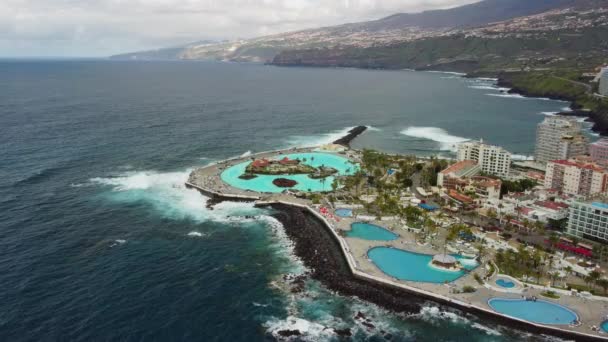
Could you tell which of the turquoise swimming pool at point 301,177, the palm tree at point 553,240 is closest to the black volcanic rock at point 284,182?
the turquoise swimming pool at point 301,177

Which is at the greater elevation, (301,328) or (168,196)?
(168,196)

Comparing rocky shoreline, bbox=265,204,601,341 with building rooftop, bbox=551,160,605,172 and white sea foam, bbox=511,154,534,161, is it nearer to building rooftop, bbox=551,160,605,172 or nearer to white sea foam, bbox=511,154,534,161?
building rooftop, bbox=551,160,605,172

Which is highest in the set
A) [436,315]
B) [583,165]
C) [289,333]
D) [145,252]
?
[583,165]

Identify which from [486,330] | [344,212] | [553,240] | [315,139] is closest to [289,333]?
[486,330]

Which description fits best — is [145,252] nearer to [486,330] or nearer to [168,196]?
[168,196]

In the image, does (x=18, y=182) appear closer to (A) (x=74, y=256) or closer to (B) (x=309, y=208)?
(A) (x=74, y=256)

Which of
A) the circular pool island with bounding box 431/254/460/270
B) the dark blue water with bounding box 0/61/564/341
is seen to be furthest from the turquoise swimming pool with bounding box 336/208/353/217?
the circular pool island with bounding box 431/254/460/270

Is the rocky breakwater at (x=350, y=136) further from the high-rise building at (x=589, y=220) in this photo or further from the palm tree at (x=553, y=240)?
the palm tree at (x=553, y=240)
